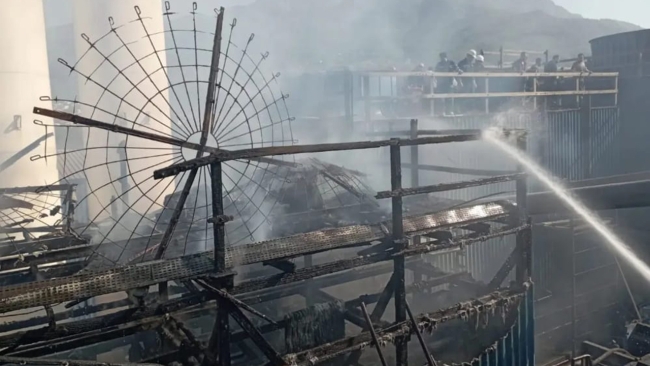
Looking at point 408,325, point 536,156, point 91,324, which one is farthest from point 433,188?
point 536,156

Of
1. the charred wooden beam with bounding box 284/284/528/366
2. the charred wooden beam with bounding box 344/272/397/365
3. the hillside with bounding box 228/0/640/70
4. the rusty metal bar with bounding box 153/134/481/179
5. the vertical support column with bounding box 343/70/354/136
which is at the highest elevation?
the hillside with bounding box 228/0/640/70

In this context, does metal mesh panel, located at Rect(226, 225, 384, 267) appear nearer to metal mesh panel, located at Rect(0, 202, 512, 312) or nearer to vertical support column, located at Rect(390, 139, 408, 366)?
metal mesh panel, located at Rect(0, 202, 512, 312)

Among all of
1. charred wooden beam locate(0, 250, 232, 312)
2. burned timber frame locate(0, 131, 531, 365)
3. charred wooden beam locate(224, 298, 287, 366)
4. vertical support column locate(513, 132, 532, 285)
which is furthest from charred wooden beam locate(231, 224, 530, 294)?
vertical support column locate(513, 132, 532, 285)

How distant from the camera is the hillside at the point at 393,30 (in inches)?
1276

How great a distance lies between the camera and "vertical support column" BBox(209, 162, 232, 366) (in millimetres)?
3971

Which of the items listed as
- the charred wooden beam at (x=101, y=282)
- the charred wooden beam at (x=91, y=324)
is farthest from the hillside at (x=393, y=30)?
the charred wooden beam at (x=91, y=324)

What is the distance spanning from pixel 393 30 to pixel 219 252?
46.1m

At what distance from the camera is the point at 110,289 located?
12.1 feet

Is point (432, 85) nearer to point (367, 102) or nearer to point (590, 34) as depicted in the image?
point (367, 102)

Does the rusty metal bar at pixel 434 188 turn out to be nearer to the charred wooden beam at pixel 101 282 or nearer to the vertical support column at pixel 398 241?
the vertical support column at pixel 398 241

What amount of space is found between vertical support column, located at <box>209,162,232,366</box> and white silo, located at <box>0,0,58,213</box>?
29.7ft

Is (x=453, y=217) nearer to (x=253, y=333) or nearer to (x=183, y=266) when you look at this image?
(x=253, y=333)

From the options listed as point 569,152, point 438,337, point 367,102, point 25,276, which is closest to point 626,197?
point 438,337

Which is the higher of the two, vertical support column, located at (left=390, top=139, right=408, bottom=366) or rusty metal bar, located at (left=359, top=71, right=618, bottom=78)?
rusty metal bar, located at (left=359, top=71, right=618, bottom=78)
